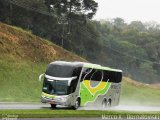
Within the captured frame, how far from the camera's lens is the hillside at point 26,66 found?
186ft

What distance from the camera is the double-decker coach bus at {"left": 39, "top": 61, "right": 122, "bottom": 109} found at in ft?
113

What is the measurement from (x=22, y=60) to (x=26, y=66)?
141 cm

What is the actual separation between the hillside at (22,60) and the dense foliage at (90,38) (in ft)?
36.6

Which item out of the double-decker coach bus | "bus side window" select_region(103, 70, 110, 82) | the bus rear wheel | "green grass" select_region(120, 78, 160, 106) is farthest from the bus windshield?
"green grass" select_region(120, 78, 160, 106)

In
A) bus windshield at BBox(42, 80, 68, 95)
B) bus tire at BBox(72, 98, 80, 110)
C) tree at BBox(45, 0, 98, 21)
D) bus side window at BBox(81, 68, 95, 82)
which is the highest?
tree at BBox(45, 0, 98, 21)

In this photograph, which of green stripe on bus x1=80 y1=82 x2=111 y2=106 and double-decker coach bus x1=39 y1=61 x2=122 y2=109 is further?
green stripe on bus x1=80 y1=82 x2=111 y2=106

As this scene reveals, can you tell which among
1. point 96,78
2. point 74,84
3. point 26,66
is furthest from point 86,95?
point 26,66

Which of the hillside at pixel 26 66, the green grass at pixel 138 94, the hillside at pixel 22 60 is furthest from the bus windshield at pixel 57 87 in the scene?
the green grass at pixel 138 94

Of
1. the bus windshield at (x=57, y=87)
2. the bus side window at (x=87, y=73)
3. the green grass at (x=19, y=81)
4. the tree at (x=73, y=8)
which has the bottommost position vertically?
the green grass at (x=19, y=81)

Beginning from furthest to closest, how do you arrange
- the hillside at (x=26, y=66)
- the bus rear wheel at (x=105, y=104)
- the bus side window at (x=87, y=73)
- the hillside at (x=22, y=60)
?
1. the hillside at (x=26, y=66)
2. the hillside at (x=22, y=60)
3. the bus rear wheel at (x=105, y=104)
4. the bus side window at (x=87, y=73)

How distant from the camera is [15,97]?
177 feet

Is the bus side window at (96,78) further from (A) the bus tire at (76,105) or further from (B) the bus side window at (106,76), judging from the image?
(A) the bus tire at (76,105)

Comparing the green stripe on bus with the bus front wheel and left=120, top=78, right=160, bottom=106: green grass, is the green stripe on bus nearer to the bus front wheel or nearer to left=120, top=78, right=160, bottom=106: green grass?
the bus front wheel

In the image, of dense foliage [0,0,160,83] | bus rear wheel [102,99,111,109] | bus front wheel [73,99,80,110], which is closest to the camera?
bus front wheel [73,99,80,110]
